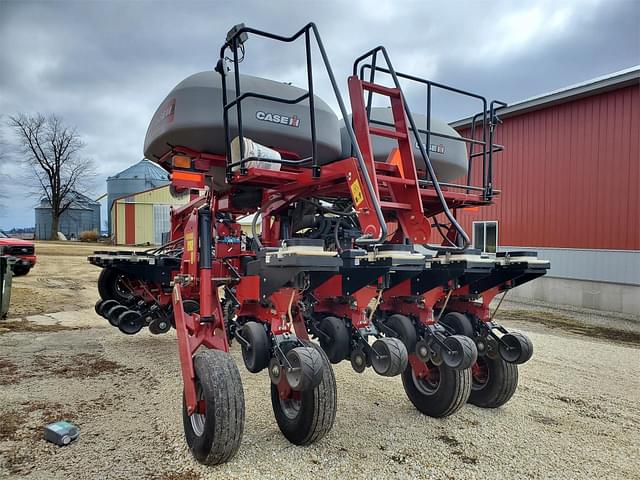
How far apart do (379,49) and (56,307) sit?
29.0ft

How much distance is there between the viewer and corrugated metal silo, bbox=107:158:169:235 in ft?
159

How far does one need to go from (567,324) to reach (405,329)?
22.9 ft

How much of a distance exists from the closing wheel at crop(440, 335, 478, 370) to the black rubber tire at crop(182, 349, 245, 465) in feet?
4.71

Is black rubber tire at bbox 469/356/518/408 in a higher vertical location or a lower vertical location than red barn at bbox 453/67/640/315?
lower

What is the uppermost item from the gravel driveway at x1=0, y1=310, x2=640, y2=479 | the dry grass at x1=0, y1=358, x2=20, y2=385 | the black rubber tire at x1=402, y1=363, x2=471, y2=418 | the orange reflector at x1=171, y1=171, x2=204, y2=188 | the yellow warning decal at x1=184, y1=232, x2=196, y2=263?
the orange reflector at x1=171, y1=171, x2=204, y2=188

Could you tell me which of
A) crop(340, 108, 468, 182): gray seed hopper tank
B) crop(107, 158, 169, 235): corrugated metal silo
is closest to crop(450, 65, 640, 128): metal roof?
crop(340, 108, 468, 182): gray seed hopper tank

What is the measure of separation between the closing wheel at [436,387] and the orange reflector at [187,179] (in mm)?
2182

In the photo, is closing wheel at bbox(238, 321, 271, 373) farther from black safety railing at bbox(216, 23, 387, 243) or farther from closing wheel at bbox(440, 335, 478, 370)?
closing wheel at bbox(440, 335, 478, 370)

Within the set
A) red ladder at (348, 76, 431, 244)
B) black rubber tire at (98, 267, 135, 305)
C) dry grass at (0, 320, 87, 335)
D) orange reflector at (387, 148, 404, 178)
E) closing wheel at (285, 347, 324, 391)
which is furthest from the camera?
dry grass at (0, 320, 87, 335)

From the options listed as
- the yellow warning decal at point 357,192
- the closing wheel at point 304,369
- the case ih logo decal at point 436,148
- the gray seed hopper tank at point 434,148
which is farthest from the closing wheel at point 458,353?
the case ih logo decal at point 436,148

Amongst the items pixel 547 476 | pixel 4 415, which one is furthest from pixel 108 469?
pixel 547 476

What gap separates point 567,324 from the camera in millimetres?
9477

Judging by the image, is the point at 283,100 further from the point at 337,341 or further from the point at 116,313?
the point at 116,313

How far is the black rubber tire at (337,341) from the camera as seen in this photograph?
144 inches
